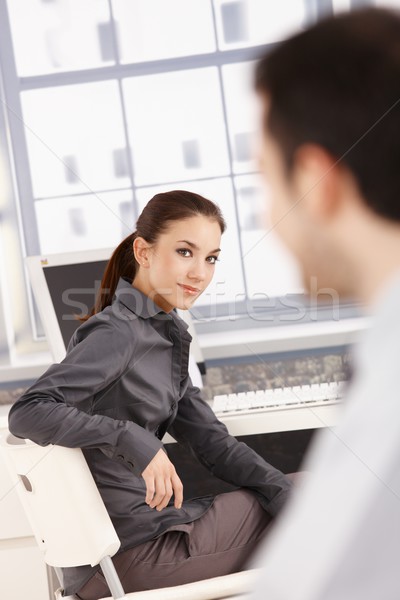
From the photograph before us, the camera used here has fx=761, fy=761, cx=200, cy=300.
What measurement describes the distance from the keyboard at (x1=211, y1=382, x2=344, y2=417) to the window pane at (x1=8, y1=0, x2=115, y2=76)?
158 centimetres

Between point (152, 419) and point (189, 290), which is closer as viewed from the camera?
point (152, 419)

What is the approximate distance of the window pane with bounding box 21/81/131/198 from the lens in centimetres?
283

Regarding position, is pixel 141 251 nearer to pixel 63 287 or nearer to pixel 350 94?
pixel 63 287

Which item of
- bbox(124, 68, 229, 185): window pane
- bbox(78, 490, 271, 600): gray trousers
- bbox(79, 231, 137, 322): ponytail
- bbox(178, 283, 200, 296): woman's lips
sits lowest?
bbox(78, 490, 271, 600): gray trousers

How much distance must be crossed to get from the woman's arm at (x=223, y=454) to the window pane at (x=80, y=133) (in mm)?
1437

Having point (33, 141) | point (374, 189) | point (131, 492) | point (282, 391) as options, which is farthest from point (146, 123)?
point (374, 189)

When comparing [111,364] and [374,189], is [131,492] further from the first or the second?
[374,189]

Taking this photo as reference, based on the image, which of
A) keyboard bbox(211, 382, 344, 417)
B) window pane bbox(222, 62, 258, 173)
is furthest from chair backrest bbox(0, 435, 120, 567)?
window pane bbox(222, 62, 258, 173)

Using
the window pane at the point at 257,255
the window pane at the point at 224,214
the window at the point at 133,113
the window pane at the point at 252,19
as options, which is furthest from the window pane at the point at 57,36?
the window pane at the point at 257,255

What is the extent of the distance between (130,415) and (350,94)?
40.5 inches

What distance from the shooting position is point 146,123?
281 cm

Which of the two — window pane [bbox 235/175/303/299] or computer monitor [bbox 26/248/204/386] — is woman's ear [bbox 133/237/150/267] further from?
window pane [bbox 235/175/303/299]

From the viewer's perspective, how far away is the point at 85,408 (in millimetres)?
1339

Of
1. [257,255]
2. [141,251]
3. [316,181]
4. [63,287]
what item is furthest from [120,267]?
[257,255]
